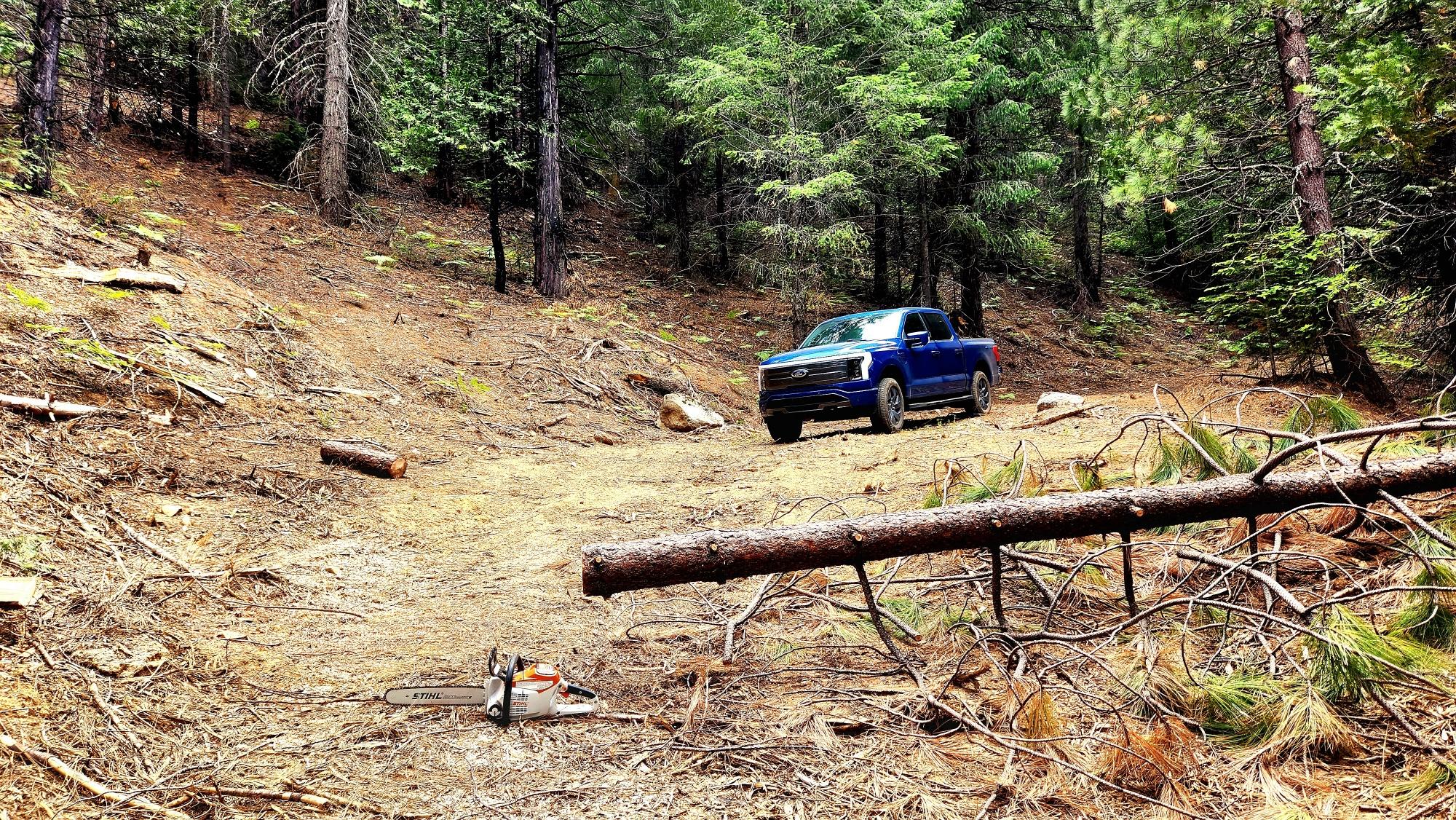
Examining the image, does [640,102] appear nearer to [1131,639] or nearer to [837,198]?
[837,198]

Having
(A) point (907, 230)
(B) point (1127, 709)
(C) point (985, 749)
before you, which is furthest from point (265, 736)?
(A) point (907, 230)

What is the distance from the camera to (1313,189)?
10961mm

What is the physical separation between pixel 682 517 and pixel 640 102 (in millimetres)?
17462

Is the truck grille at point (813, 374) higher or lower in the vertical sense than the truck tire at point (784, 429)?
higher

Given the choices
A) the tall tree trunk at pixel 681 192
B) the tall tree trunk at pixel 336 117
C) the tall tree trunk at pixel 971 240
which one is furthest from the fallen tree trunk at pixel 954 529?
the tall tree trunk at pixel 681 192

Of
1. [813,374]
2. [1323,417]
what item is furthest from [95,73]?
[1323,417]

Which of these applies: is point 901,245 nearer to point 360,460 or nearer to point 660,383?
point 660,383

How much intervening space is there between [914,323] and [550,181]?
8393 mm

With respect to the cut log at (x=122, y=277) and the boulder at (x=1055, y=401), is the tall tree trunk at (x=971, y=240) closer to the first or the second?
the boulder at (x=1055, y=401)

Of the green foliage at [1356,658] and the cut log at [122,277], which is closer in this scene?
the green foliage at [1356,658]

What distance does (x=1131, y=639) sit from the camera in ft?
13.0

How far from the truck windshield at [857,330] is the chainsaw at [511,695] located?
9372 mm

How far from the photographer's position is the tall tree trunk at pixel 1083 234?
23.7m

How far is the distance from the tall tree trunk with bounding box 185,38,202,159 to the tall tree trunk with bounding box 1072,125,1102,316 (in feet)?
73.6
